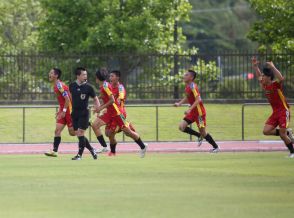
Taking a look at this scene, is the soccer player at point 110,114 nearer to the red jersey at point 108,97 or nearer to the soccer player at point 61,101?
the red jersey at point 108,97

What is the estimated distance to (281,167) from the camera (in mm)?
20672

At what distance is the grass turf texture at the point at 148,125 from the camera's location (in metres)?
34.5

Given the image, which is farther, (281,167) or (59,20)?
(59,20)

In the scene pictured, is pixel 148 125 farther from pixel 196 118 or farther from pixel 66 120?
pixel 66 120

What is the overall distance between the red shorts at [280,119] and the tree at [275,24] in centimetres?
1924

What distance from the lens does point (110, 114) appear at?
24.8m

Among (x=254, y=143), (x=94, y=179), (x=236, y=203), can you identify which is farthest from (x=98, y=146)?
(x=236, y=203)

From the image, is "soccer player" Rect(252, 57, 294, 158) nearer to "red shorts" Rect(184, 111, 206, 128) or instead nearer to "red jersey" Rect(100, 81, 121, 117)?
"red shorts" Rect(184, 111, 206, 128)

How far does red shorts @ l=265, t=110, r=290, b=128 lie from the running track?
411 centimetres

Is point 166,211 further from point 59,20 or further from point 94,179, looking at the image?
point 59,20

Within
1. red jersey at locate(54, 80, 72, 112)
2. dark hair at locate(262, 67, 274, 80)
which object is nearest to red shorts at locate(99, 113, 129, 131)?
red jersey at locate(54, 80, 72, 112)

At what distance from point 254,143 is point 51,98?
1183cm

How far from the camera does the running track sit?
2808cm

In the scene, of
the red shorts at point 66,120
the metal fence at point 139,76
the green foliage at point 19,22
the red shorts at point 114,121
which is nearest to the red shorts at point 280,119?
the red shorts at point 114,121
